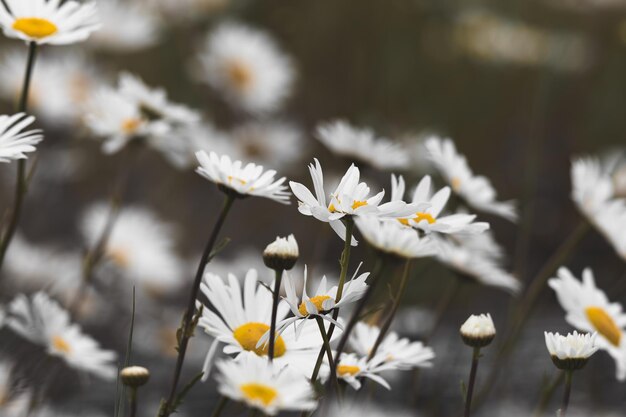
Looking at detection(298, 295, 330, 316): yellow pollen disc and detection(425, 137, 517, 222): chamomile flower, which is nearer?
detection(298, 295, 330, 316): yellow pollen disc

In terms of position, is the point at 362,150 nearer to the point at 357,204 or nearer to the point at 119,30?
the point at 357,204

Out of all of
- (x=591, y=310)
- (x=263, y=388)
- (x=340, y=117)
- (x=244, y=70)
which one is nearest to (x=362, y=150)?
(x=591, y=310)

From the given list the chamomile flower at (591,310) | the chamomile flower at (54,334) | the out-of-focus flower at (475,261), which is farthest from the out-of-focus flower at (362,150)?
the chamomile flower at (54,334)

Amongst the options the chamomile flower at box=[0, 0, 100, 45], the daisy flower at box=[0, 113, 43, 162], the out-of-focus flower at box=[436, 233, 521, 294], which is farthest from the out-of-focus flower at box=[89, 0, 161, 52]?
the daisy flower at box=[0, 113, 43, 162]

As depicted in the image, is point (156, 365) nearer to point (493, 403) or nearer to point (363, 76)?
point (493, 403)

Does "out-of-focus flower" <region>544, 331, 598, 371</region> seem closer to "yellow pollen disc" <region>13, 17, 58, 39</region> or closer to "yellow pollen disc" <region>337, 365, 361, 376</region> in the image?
"yellow pollen disc" <region>337, 365, 361, 376</region>

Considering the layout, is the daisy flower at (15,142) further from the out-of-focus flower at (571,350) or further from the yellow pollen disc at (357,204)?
the out-of-focus flower at (571,350)
